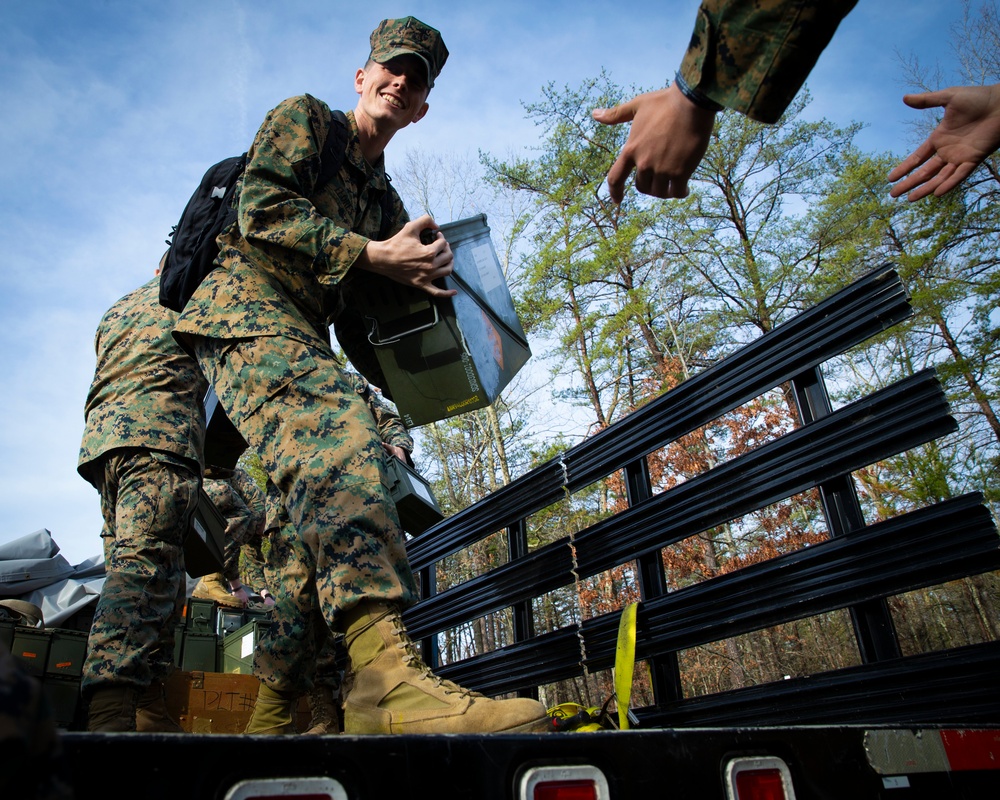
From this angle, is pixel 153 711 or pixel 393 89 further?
pixel 393 89

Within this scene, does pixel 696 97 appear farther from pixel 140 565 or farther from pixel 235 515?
pixel 235 515

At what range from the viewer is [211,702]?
117 inches

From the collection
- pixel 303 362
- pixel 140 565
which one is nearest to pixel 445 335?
pixel 303 362

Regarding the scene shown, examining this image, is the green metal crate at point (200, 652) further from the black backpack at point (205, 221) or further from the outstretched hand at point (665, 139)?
the outstretched hand at point (665, 139)

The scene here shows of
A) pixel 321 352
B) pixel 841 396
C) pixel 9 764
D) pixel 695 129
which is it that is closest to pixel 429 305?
pixel 321 352

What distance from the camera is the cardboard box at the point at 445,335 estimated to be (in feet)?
8.73

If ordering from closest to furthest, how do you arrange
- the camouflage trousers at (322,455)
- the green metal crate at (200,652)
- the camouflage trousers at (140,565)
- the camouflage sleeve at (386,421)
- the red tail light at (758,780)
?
the red tail light at (758,780) < the camouflage trousers at (322,455) < the camouflage trousers at (140,565) < the camouflage sleeve at (386,421) < the green metal crate at (200,652)

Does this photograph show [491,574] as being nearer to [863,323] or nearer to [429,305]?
[429,305]

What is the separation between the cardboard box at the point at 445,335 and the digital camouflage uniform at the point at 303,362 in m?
0.20

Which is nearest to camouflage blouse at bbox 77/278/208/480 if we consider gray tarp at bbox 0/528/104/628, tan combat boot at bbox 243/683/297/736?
tan combat boot at bbox 243/683/297/736

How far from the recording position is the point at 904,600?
1970 cm

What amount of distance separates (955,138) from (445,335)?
5.63ft

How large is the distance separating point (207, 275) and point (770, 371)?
1841mm

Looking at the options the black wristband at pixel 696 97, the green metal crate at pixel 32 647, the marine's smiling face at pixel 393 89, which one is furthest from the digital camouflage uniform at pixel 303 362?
the green metal crate at pixel 32 647
